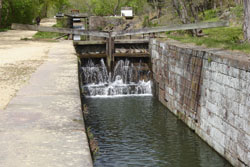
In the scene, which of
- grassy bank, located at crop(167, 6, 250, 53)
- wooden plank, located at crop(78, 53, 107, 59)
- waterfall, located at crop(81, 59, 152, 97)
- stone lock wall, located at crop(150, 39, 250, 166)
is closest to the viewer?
stone lock wall, located at crop(150, 39, 250, 166)

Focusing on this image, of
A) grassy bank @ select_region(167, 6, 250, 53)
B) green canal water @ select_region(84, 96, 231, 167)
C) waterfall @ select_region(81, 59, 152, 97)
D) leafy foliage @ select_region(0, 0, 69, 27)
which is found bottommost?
green canal water @ select_region(84, 96, 231, 167)

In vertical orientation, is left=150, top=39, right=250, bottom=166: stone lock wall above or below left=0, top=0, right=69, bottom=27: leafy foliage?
below

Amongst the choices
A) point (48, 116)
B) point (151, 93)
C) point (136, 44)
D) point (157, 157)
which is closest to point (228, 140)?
point (157, 157)

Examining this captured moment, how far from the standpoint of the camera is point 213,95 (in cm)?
866

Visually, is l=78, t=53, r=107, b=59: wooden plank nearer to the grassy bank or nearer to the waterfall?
the waterfall

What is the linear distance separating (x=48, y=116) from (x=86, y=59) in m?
12.0

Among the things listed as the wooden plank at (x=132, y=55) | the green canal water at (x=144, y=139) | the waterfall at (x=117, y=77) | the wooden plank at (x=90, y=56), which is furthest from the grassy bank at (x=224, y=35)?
the wooden plank at (x=90, y=56)

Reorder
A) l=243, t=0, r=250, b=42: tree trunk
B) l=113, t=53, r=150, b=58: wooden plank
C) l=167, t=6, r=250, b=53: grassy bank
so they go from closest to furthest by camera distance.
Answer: l=167, t=6, r=250, b=53: grassy bank
l=243, t=0, r=250, b=42: tree trunk
l=113, t=53, r=150, b=58: wooden plank

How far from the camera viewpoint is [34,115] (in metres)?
4.82

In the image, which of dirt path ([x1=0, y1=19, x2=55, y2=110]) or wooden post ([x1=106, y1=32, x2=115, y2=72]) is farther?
wooden post ([x1=106, y1=32, x2=115, y2=72])

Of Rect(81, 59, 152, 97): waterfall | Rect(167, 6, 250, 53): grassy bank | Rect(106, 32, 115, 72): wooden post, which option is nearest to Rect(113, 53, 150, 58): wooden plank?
Rect(106, 32, 115, 72): wooden post

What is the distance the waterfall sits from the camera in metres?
15.9

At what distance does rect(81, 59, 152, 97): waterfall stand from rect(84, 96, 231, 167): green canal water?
2.51 m

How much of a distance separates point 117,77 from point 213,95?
330 inches
